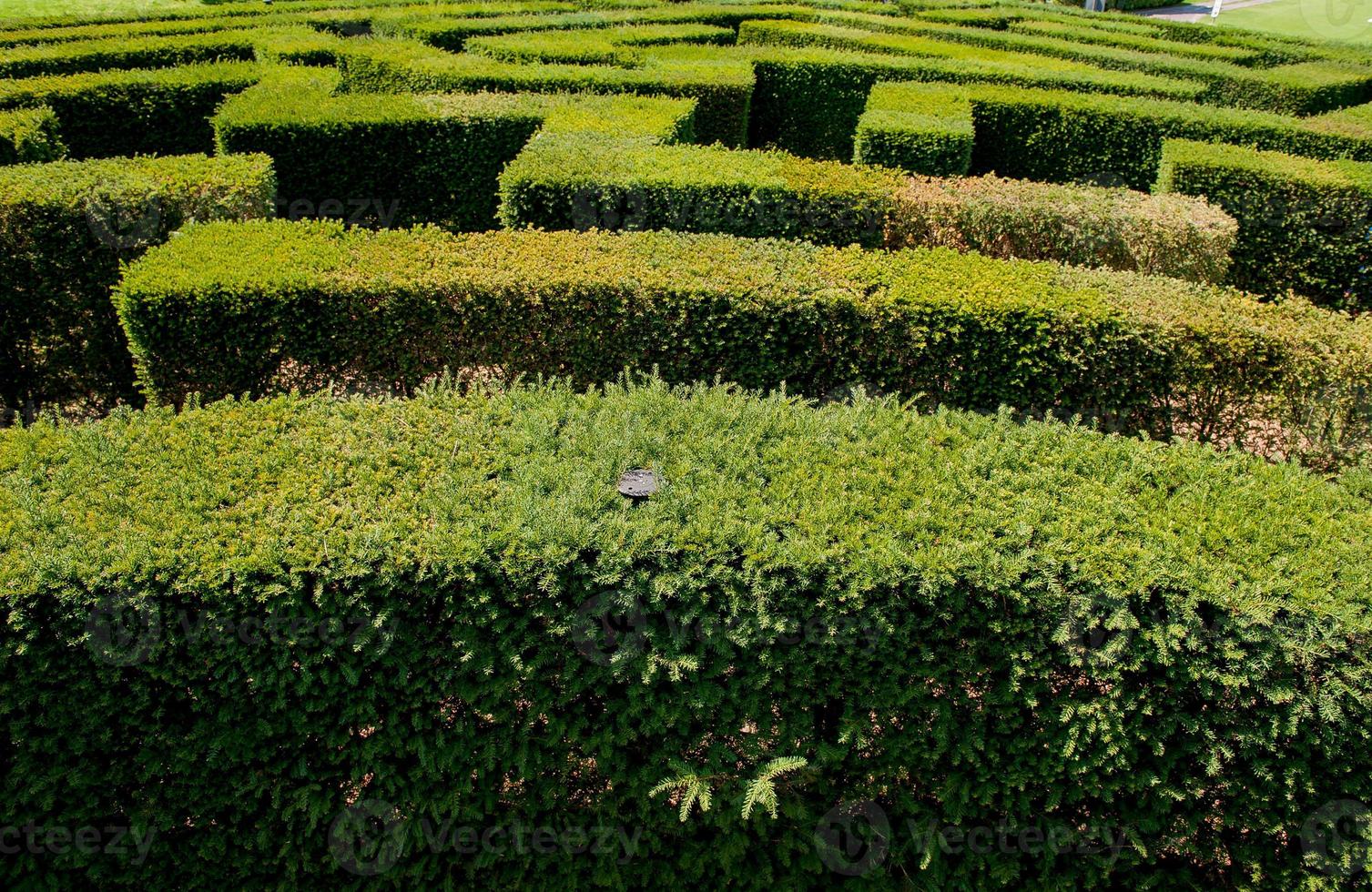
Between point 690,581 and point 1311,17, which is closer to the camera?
point 690,581

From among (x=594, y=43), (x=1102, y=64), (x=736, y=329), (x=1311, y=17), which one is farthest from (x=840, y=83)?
(x=1311, y=17)

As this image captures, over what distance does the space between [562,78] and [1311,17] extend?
109ft

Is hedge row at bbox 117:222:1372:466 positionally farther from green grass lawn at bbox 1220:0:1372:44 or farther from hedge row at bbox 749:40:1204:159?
green grass lawn at bbox 1220:0:1372:44

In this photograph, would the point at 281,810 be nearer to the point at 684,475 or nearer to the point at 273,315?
the point at 684,475

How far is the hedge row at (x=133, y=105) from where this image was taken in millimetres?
11820

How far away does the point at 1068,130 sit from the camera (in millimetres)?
12586

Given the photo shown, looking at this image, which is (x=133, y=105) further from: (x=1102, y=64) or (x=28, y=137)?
(x=1102, y=64)

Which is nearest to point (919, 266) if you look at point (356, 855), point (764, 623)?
point (764, 623)

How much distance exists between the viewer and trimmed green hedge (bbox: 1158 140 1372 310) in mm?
9750

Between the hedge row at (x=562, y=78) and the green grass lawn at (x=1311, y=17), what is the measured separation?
945 inches

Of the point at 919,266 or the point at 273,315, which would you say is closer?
the point at 273,315

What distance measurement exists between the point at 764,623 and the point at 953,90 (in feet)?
39.0

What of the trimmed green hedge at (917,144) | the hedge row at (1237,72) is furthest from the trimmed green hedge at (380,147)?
the hedge row at (1237,72)

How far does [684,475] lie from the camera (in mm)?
4656
